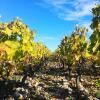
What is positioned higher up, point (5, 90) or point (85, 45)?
point (85, 45)

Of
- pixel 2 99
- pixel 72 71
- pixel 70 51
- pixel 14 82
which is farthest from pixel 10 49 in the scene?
pixel 72 71

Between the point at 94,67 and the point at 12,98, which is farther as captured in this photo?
the point at 94,67

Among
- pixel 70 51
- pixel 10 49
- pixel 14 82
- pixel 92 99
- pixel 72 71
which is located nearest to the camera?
pixel 10 49

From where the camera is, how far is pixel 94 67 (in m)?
47.9

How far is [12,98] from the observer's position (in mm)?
26375

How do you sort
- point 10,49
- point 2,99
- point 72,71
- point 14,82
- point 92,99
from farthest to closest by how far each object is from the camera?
point 72,71 → point 14,82 → point 92,99 → point 2,99 → point 10,49

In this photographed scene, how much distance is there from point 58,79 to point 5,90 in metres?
11.0

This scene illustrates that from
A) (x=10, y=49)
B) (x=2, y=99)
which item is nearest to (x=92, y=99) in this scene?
(x=2, y=99)

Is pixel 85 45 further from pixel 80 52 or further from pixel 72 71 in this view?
pixel 72 71

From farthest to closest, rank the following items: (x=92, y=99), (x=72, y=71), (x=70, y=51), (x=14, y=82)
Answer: (x=72, y=71), (x=70, y=51), (x=14, y=82), (x=92, y=99)

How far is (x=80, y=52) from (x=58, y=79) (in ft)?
23.0

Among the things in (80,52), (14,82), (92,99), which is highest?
(80,52)

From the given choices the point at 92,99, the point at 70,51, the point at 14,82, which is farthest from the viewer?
the point at 70,51

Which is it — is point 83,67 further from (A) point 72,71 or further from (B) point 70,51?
(B) point 70,51
